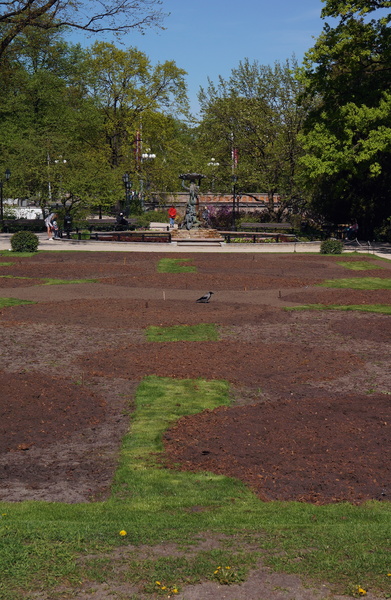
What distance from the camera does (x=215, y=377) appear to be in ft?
43.5

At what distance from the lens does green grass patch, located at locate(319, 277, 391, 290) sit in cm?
2594

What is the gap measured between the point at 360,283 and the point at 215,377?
48.6 ft

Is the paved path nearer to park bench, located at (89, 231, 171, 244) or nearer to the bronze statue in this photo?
park bench, located at (89, 231, 171, 244)

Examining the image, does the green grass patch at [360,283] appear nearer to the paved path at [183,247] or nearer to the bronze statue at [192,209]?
the paved path at [183,247]

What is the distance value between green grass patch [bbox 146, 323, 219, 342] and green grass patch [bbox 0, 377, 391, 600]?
7.48 metres

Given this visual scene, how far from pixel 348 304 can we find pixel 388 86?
24.1 m

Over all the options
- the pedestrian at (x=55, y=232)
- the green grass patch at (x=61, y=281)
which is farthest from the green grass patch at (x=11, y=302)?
the pedestrian at (x=55, y=232)

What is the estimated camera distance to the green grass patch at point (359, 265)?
31969 millimetres

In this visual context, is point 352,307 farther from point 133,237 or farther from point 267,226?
point 267,226

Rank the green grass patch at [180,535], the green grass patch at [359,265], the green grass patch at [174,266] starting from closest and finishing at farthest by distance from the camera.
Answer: the green grass patch at [180,535]
the green grass patch at [174,266]
the green grass patch at [359,265]

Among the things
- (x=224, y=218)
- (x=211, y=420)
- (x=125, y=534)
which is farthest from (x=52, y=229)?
(x=125, y=534)

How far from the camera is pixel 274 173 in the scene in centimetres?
5872

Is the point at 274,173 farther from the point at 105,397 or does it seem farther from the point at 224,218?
the point at 105,397

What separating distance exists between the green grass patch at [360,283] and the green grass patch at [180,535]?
700 inches
